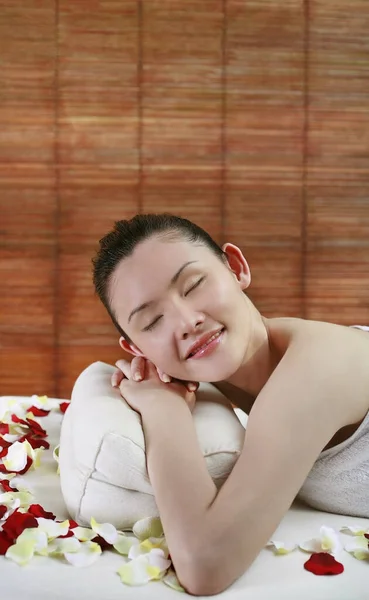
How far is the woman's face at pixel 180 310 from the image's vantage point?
1417 millimetres

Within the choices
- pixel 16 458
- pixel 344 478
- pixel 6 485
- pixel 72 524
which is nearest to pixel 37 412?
pixel 16 458

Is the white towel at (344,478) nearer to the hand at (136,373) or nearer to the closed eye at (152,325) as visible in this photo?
the hand at (136,373)

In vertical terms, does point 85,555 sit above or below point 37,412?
above

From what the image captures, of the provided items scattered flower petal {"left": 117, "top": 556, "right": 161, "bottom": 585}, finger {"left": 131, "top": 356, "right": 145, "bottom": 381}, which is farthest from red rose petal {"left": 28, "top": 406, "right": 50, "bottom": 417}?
scattered flower petal {"left": 117, "top": 556, "right": 161, "bottom": 585}

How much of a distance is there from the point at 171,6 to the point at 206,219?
3.30 ft

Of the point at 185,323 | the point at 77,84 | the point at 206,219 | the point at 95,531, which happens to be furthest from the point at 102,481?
the point at 77,84

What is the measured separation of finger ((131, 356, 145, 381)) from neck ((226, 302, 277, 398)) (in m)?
0.21

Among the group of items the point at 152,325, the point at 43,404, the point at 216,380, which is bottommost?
the point at 43,404

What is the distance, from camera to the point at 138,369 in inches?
62.1

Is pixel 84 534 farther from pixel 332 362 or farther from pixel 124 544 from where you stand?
pixel 332 362

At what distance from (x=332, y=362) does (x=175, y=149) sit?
2190 millimetres

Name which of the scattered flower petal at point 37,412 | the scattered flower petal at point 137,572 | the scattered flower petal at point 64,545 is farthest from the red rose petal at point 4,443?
the scattered flower petal at point 137,572

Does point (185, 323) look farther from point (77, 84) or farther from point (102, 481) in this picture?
point (77, 84)

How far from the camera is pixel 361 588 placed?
114 centimetres
